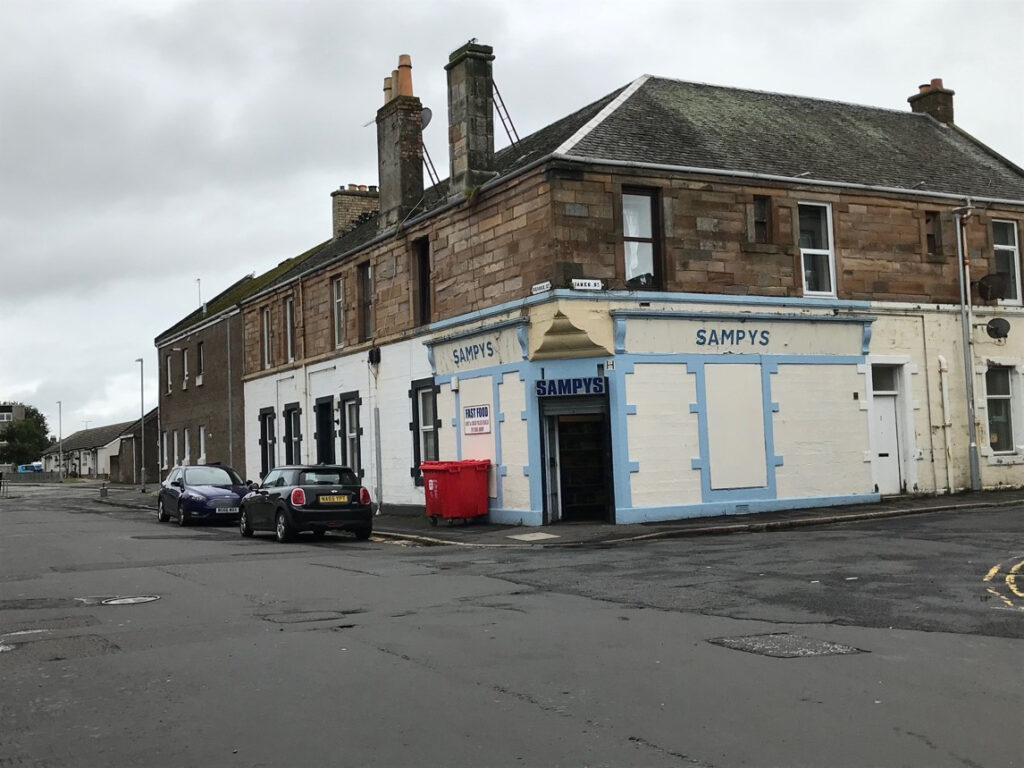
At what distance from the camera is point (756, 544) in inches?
616

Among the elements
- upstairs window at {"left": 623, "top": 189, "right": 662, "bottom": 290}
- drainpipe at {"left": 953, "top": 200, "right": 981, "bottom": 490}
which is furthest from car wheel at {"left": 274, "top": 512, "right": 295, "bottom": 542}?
drainpipe at {"left": 953, "top": 200, "right": 981, "bottom": 490}

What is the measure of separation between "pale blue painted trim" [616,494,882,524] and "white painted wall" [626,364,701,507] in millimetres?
146

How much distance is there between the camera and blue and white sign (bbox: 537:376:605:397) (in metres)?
19.9

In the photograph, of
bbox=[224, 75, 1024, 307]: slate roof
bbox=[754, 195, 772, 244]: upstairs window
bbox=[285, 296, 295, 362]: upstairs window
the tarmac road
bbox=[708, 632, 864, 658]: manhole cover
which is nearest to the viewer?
the tarmac road

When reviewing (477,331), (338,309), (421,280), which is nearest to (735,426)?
(477,331)

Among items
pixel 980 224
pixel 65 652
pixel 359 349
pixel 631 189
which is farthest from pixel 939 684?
pixel 359 349

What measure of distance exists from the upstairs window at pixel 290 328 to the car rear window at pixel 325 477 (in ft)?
45.8

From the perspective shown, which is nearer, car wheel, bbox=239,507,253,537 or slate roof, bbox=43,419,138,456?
car wheel, bbox=239,507,253,537

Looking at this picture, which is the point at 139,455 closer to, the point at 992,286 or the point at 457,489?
the point at 457,489

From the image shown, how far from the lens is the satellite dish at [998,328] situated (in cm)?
2394

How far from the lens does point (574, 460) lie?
20906 millimetres

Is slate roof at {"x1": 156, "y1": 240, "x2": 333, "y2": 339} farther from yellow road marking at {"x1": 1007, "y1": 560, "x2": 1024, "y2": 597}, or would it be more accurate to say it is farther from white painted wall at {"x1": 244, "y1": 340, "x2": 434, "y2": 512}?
yellow road marking at {"x1": 1007, "y1": 560, "x2": 1024, "y2": 597}

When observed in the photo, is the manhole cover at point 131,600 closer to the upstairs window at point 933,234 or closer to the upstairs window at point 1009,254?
the upstairs window at point 933,234

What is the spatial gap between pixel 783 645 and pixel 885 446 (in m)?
16.1
